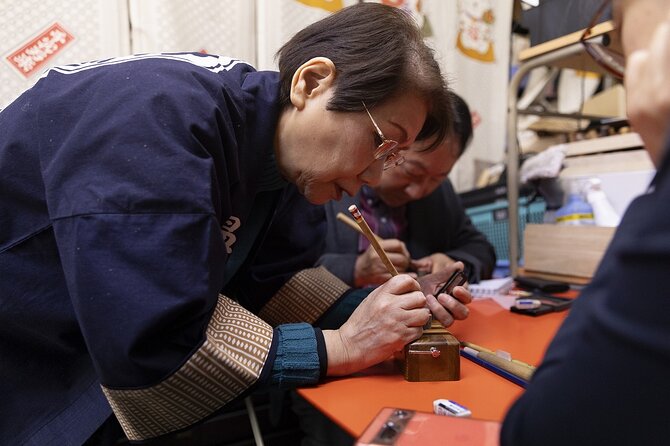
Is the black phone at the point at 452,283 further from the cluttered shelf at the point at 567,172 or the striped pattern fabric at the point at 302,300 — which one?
the cluttered shelf at the point at 567,172

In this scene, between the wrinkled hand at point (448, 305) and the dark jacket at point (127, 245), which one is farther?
the wrinkled hand at point (448, 305)

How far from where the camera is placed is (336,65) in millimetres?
821

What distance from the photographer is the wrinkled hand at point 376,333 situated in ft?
2.46

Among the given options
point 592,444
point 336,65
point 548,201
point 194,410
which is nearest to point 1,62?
point 336,65

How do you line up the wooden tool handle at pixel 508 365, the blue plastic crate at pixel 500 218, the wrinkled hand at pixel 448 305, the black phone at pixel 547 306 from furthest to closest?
the blue plastic crate at pixel 500 218 < the black phone at pixel 547 306 < the wrinkled hand at pixel 448 305 < the wooden tool handle at pixel 508 365

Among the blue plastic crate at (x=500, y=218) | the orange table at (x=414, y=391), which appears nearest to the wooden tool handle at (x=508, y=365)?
the orange table at (x=414, y=391)

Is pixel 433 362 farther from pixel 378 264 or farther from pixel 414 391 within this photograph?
pixel 378 264

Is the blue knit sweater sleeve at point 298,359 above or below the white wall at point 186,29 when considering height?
below

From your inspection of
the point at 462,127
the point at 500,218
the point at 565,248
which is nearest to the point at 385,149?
the point at 462,127

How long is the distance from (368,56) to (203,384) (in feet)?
1.83

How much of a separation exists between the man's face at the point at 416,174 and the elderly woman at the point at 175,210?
Answer: 47 centimetres

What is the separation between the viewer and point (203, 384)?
2.15 ft

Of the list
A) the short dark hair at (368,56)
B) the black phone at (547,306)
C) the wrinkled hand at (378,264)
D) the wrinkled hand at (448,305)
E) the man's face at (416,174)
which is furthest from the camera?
the man's face at (416,174)

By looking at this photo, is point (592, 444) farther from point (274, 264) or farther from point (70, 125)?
point (274, 264)
